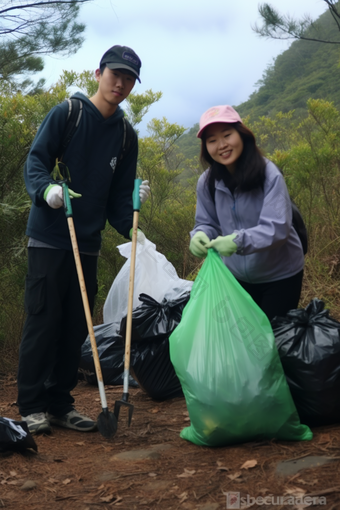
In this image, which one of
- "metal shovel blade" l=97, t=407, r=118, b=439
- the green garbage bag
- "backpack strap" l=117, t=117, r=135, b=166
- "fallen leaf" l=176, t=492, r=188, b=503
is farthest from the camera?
"backpack strap" l=117, t=117, r=135, b=166

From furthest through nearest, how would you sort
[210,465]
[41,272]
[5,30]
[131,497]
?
[5,30]
[41,272]
[210,465]
[131,497]

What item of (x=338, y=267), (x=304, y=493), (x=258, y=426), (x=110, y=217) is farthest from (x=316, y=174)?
(x=304, y=493)

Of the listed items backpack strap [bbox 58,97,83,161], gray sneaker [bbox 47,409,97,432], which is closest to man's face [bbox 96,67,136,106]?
backpack strap [bbox 58,97,83,161]

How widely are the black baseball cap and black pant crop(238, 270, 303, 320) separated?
1.26 m

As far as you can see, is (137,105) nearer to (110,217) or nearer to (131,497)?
(110,217)

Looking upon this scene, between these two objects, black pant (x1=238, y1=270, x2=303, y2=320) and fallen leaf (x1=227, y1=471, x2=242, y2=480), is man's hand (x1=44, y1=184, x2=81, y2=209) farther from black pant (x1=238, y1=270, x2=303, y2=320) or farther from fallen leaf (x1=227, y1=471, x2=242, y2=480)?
fallen leaf (x1=227, y1=471, x2=242, y2=480)

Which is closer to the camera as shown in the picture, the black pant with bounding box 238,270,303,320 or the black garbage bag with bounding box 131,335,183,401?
the black pant with bounding box 238,270,303,320

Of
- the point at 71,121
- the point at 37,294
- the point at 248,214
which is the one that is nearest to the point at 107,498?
the point at 37,294

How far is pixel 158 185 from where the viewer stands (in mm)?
6238

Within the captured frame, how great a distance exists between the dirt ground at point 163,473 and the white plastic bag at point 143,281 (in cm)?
132

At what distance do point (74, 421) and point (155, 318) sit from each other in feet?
2.75

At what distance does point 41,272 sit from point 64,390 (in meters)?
0.72

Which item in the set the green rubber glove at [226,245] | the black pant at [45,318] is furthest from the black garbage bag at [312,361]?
the black pant at [45,318]

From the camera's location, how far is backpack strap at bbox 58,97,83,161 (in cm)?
265
